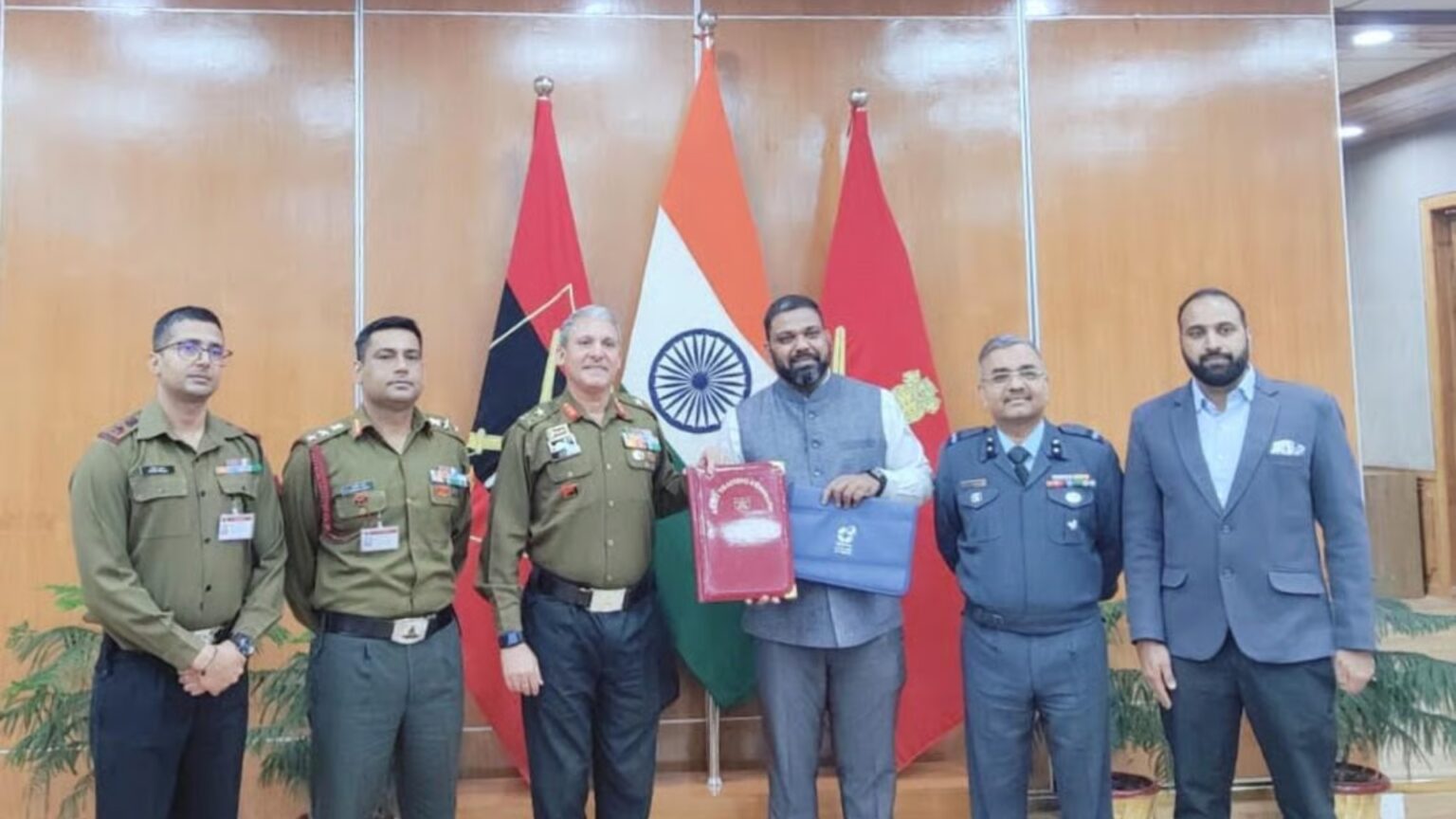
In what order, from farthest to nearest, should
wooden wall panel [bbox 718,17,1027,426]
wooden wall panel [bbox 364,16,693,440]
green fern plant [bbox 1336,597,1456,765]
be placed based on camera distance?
wooden wall panel [bbox 718,17,1027,426]
wooden wall panel [bbox 364,16,693,440]
green fern plant [bbox 1336,597,1456,765]

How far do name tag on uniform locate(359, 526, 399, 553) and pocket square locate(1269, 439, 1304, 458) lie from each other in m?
1.98

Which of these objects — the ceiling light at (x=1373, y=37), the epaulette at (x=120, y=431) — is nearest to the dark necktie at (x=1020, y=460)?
the epaulette at (x=120, y=431)

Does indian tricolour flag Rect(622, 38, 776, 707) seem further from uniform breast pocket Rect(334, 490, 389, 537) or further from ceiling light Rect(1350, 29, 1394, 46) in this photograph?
ceiling light Rect(1350, 29, 1394, 46)

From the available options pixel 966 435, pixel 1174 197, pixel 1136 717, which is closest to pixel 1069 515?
pixel 966 435

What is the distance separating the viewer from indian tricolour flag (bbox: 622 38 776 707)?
3.17 m

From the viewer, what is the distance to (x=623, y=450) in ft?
8.35

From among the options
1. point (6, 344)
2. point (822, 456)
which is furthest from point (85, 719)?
point (822, 456)

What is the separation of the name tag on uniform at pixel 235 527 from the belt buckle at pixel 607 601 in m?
0.78

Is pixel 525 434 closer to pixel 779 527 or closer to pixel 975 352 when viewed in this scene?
pixel 779 527

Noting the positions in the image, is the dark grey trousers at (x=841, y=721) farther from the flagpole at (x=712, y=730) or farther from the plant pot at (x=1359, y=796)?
the plant pot at (x=1359, y=796)

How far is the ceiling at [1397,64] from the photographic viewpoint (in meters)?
3.94

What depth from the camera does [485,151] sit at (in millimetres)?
3436

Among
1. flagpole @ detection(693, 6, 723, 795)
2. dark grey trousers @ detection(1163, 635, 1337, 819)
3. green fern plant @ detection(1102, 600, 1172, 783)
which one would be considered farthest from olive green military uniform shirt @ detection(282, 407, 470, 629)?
green fern plant @ detection(1102, 600, 1172, 783)

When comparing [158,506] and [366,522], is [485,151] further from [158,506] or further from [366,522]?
[158,506]
